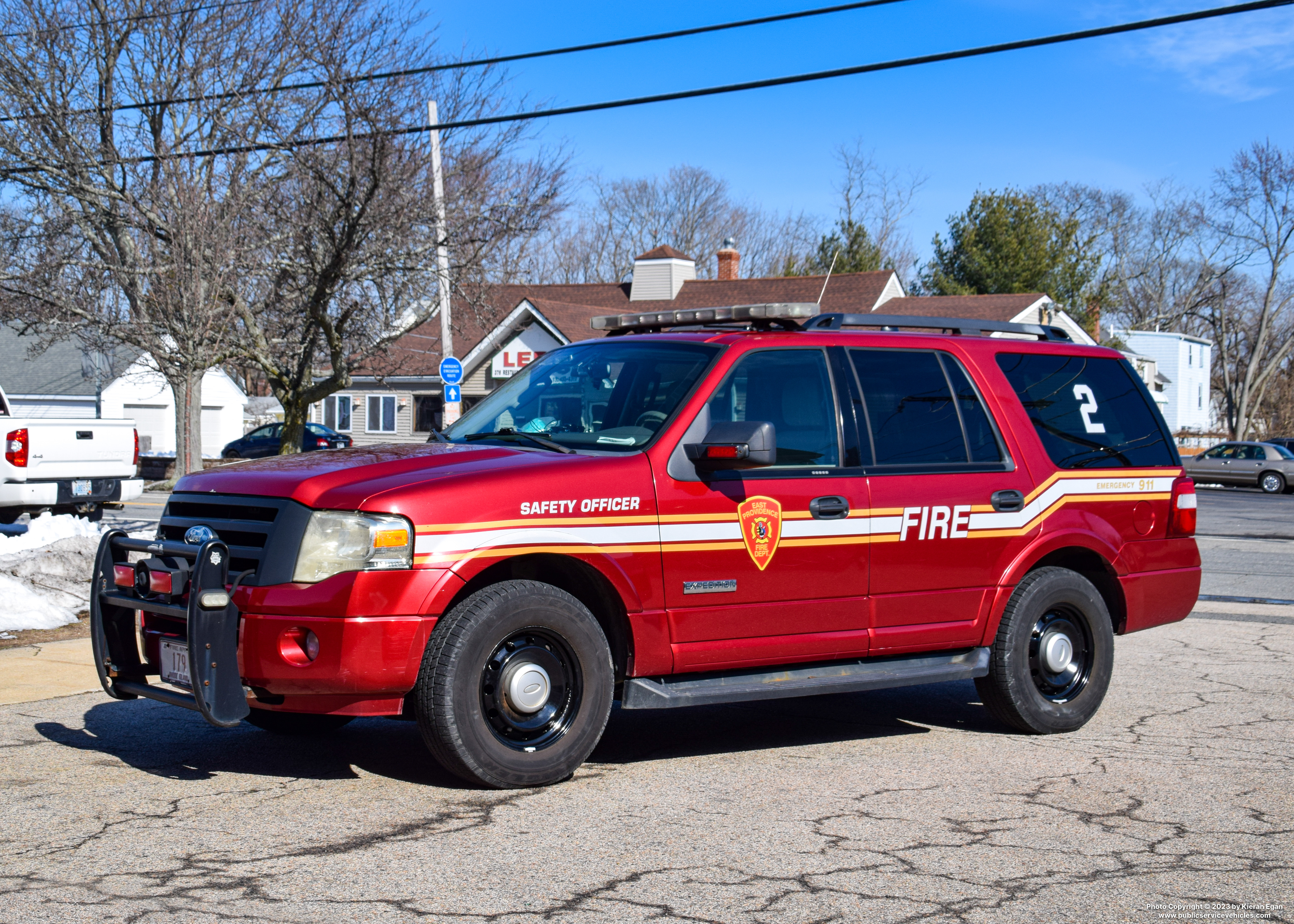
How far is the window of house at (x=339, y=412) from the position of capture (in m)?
51.6

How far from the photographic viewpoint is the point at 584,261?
73.9 metres

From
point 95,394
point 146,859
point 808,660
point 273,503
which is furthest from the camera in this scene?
point 95,394

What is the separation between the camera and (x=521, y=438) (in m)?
6.11

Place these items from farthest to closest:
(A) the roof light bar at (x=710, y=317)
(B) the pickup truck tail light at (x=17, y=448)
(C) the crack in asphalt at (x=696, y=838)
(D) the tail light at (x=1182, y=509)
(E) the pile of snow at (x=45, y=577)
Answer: (B) the pickup truck tail light at (x=17, y=448), (E) the pile of snow at (x=45, y=577), (D) the tail light at (x=1182, y=509), (A) the roof light bar at (x=710, y=317), (C) the crack in asphalt at (x=696, y=838)

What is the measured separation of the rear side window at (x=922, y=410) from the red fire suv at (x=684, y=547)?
2 cm

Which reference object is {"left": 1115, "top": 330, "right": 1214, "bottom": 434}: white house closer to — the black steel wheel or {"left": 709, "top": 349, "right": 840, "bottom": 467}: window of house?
the black steel wheel

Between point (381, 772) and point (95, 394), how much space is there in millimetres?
44284

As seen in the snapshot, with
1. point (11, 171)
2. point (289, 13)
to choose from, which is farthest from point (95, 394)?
point (289, 13)

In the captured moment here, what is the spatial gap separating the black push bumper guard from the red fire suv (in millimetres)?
12

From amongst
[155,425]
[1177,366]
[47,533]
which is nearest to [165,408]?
[155,425]

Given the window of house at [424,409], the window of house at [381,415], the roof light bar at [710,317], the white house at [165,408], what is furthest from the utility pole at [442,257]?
the window of house at [381,415]

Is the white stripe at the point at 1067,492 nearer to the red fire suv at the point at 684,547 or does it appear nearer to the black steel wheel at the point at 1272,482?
the red fire suv at the point at 684,547

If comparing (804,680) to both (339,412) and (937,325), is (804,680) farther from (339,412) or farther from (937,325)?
(339,412)

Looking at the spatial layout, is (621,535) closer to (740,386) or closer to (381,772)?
(740,386)
